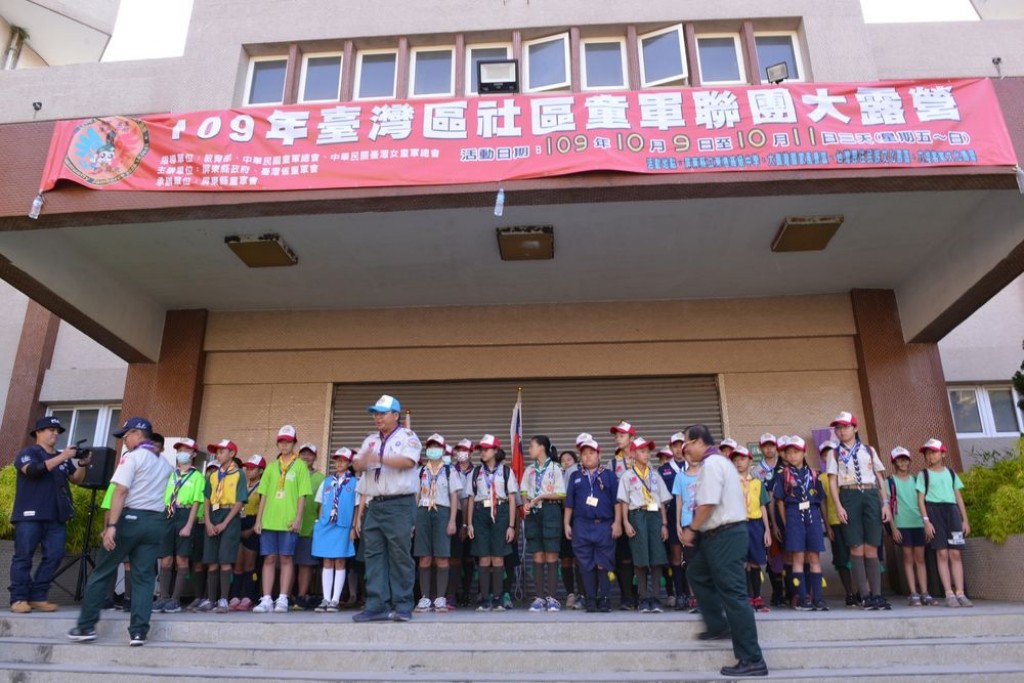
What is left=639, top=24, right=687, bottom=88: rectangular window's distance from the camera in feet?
32.4

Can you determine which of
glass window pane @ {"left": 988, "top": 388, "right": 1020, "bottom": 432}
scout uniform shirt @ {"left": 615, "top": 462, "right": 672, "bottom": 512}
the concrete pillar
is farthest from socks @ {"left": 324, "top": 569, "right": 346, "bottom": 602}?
glass window pane @ {"left": 988, "top": 388, "right": 1020, "bottom": 432}

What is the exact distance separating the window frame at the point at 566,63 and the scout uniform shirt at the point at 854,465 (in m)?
5.91

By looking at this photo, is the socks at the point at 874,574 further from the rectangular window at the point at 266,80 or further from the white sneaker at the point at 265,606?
the rectangular window at the point at 266,80

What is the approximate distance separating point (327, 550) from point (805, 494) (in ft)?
16.9

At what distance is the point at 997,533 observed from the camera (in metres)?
7.73

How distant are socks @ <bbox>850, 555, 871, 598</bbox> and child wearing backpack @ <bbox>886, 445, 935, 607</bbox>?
34.0 inches

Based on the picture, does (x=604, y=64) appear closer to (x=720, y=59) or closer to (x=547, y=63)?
(x=547, y=63)

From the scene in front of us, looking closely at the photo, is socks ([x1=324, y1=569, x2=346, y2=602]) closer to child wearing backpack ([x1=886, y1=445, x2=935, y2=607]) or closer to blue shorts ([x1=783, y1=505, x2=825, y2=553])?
blue shorts ([x1=783, y1=505, x2=825, y2=553])

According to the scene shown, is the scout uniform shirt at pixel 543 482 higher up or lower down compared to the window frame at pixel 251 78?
lower down

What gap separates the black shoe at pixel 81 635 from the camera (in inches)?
235

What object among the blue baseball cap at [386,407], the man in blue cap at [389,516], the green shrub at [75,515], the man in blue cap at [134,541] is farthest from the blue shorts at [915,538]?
the green shrub at [75,515]

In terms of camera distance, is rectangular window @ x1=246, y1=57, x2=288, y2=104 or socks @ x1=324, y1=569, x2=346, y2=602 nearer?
socks @ x1=324, y1=569, x2=346, y2=602

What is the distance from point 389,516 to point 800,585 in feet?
13.8

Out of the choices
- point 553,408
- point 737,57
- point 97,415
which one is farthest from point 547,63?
point 97,415
